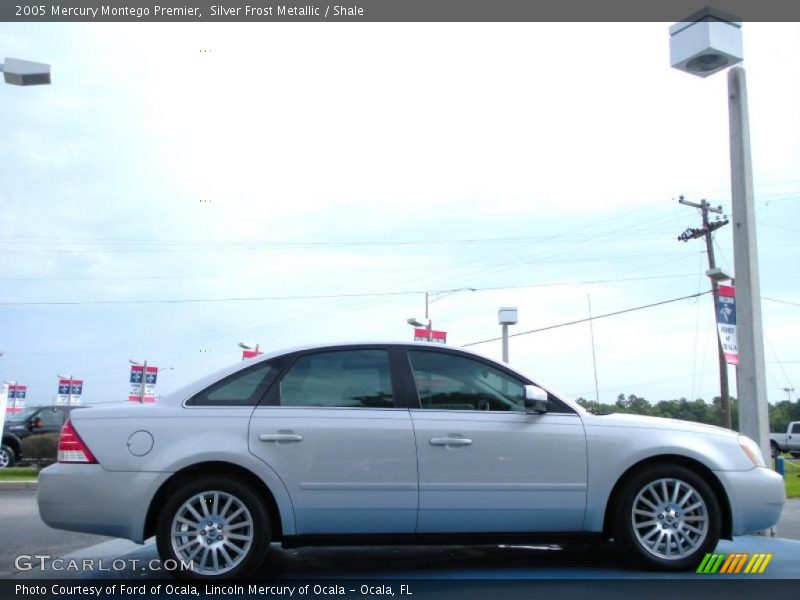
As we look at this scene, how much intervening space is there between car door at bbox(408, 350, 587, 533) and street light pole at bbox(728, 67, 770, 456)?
3.86m

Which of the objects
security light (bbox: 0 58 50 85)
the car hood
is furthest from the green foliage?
security light (bbox: 0 58 50 85)

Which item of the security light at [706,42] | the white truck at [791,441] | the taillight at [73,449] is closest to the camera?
the taillight at [73,449]

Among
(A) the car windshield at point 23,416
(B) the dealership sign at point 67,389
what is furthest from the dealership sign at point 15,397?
(A) the car windshield at point 23,416

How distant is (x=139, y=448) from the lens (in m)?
5.36

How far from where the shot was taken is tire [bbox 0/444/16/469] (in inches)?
784

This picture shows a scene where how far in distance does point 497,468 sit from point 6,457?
17.9 m

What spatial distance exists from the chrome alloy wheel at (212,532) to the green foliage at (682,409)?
8.84 ft

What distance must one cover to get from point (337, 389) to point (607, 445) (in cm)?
188

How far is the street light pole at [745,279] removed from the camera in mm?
8758

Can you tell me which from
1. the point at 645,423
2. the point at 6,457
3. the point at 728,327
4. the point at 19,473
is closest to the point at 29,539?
the point at 645,423

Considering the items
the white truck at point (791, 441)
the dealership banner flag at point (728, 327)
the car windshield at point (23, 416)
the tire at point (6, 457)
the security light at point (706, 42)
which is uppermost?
the security light at point (706, 42)

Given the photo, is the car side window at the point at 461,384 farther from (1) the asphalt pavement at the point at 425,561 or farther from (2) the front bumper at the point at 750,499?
(2) the front bumper at the point at 750,499

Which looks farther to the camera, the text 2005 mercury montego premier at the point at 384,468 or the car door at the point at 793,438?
the car door at the point at 793,438

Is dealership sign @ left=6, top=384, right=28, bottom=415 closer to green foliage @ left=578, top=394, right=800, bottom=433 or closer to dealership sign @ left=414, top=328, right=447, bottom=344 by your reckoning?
dealership sign @ left=414, top=328, right=447, bottom=344
